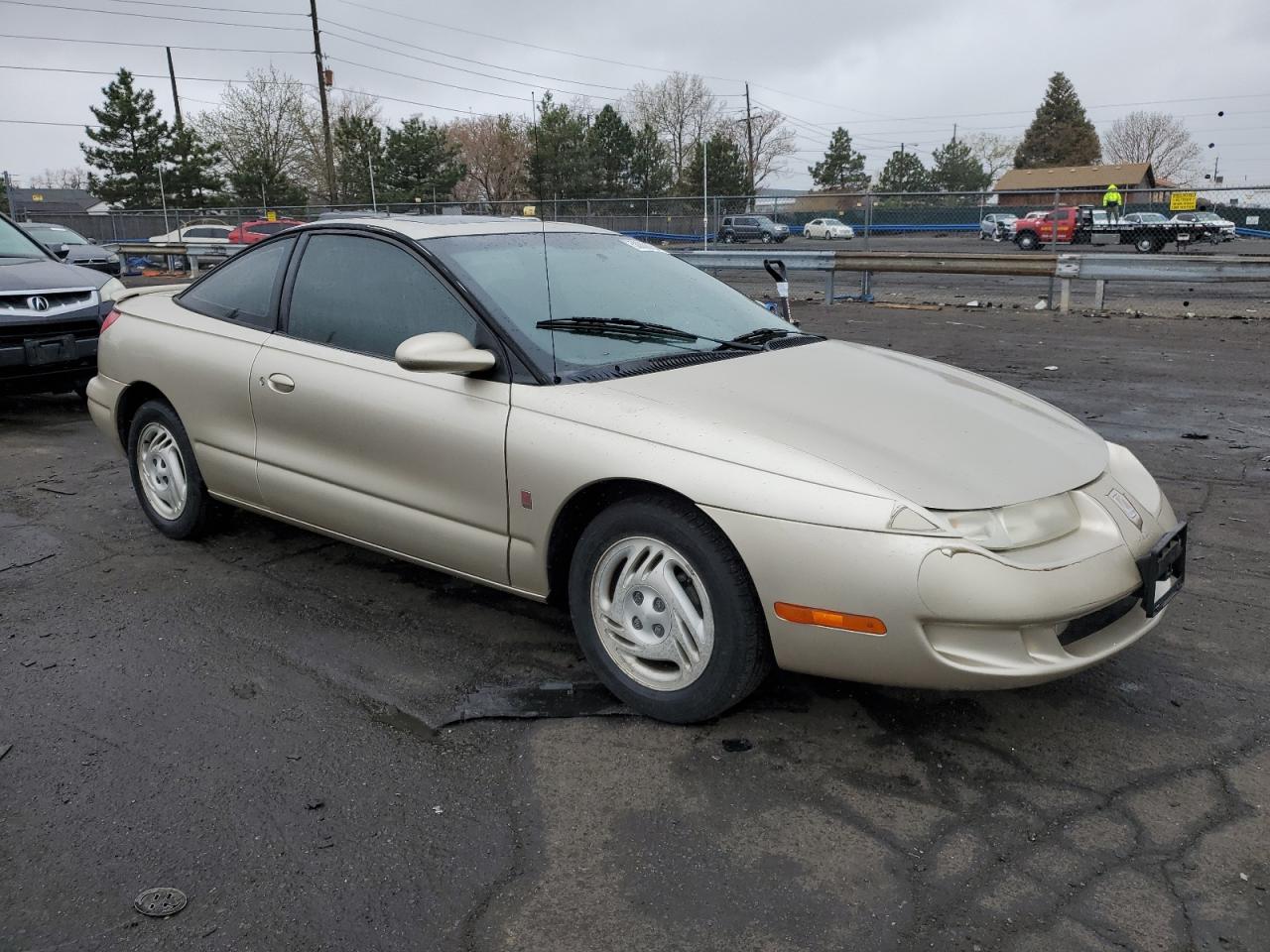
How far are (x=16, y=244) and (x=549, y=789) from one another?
324 inches

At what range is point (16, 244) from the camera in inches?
341

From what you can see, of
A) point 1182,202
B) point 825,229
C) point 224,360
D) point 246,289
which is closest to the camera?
point 224,360

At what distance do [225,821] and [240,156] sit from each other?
62.7 metres

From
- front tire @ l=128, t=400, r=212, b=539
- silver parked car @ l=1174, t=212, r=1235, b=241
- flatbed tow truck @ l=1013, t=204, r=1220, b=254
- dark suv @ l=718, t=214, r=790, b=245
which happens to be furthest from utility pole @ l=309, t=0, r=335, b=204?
front tire @ l=128, t=400, r=212, b=539

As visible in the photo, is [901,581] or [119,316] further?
[119,316]

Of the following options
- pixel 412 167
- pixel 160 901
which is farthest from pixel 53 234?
pixel 412 167

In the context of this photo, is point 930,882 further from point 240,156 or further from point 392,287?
point 240,156

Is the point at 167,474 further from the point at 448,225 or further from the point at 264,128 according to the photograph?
the point at 264,128

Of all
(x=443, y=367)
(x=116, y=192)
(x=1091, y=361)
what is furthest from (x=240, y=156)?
(x=443, y=367)

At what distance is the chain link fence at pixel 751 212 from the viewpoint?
26.1 m

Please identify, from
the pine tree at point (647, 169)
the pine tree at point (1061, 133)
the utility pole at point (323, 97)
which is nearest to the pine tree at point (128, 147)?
the utility pole at point (323, 97)

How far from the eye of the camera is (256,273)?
14.9 feet

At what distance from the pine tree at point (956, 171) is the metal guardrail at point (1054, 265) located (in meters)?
58.7

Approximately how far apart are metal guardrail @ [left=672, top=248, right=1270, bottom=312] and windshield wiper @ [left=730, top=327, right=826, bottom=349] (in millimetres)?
7128
